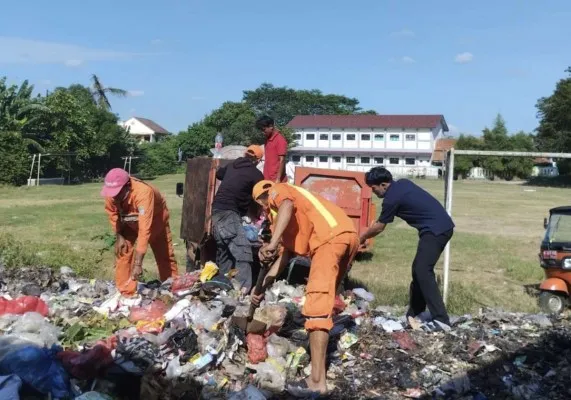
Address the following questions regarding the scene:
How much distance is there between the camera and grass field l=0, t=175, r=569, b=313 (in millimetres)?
8211

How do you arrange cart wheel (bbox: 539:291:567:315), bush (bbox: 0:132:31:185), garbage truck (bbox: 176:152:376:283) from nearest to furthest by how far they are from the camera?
cart wheel (bbox: 539:291:567:315), garbage truck (bbox: 176:152:376:283), bush (bbox: 0:132:31:185)

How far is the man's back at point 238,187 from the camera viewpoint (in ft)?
21.8

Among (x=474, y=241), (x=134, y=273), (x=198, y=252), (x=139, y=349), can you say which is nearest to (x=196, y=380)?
(x=139, y=349)

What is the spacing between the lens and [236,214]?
21.8ft

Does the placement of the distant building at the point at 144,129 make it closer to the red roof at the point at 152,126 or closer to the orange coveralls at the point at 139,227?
the red roof at the point at 152,126

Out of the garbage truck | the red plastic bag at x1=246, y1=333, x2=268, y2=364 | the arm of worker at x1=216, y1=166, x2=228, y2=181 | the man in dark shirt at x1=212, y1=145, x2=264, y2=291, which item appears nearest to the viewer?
the red plastic bag at x1=246, y1=333, x2=268, y2=364

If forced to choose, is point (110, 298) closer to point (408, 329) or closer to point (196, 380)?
point (196, 380)


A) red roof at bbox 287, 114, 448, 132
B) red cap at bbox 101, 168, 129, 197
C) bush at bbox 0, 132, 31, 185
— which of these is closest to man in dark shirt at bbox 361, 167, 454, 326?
red cap at bbox 101, 168, 129, 197

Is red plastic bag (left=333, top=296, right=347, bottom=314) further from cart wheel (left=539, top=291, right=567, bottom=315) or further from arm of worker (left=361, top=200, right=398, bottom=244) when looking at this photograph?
cart wheel (left=539, top=291, right=567, bottom=315)

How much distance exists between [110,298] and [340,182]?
4.28 m

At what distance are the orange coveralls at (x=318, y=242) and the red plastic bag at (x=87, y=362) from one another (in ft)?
4.81

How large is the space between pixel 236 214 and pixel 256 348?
7.25ft

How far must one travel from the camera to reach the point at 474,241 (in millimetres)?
13625

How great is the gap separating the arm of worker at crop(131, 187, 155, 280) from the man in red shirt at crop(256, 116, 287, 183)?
1873 mm
